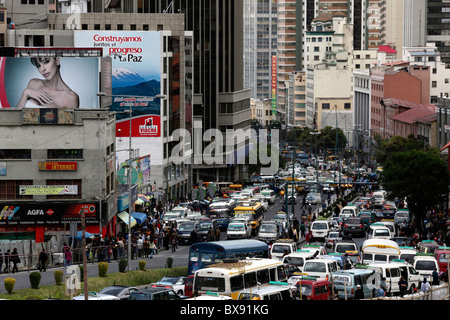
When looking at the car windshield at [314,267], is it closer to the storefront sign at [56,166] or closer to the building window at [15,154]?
the storefront sign at [56,166]

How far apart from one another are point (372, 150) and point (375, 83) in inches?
1060

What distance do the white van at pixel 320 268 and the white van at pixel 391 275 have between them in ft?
4.94

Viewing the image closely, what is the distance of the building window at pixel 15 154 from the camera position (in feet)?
200

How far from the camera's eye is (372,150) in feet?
511

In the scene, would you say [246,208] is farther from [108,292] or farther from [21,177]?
[108,292]

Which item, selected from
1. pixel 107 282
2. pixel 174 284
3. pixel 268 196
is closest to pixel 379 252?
pixel 107 282

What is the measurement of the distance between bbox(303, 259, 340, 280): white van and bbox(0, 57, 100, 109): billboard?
4192cm

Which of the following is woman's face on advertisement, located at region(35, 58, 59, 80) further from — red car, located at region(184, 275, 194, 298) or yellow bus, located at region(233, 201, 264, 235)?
red car, located at region(184, 275, 194, 298)

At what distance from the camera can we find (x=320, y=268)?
38.6 metres

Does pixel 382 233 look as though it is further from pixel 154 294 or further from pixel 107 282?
pixel 154 294

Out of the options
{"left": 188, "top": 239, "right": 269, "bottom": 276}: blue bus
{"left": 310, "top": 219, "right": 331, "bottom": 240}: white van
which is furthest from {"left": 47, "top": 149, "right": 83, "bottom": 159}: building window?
{"left": 188, "top": 239, "right": 269, "bottom": 276}: blue bus
